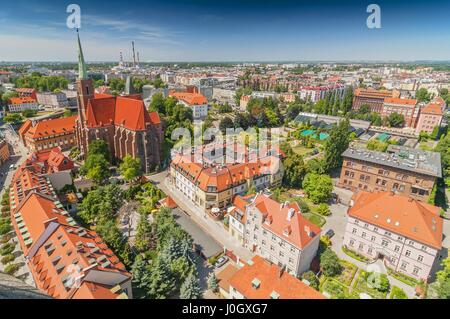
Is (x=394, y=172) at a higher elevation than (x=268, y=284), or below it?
higher

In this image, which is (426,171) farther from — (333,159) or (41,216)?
(41,216)

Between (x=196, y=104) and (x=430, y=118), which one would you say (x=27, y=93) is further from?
(x=430, y=118)

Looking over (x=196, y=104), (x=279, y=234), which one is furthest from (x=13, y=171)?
(x=196, y=104)

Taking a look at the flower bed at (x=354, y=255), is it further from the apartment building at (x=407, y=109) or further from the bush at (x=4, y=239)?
the apartment building at (x=407, y=109)

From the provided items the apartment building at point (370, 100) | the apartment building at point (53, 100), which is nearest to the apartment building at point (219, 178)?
the apartment building at point (370, 100)

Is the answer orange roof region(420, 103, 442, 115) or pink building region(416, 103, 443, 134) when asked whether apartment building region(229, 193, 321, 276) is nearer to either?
pink building region(416, 103, 443, 134)

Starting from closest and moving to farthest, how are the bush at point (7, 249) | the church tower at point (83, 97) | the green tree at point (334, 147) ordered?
the bush at point (7, 249) → the church tower at point (83, 97) → the green tree at point (334, 147)

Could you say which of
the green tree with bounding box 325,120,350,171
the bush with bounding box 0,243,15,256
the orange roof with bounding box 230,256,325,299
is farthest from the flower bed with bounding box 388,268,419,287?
the bush with bounding box 0,243,15,256
